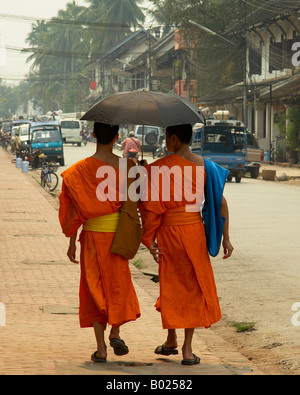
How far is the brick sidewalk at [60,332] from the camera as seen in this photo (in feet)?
17.6

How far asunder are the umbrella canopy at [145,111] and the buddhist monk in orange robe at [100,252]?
0.26 m

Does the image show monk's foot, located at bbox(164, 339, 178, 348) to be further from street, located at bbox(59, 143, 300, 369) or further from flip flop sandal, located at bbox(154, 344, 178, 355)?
street, located at bbox(59, 143, 300, 369)

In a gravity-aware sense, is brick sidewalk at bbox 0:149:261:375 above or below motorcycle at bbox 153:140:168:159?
below

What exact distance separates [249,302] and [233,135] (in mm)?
20739

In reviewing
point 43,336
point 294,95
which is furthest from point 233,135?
point 43,336

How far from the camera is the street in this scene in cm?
695

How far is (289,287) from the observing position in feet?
29.3

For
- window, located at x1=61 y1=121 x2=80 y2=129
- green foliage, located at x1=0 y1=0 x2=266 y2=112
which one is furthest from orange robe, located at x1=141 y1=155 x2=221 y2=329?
window, located at x1=61 y1=121 x2=80 y2=129

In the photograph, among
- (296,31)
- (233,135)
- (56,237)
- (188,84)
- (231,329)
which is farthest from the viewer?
(188,84)

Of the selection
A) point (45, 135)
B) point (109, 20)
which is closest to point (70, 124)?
point (45, 135)

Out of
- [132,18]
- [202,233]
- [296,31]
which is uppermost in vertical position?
[132,18]

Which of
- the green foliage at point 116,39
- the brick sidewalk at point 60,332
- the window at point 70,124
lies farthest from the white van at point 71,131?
the brick sidewalk at point 60,332

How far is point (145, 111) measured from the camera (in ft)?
18.8
